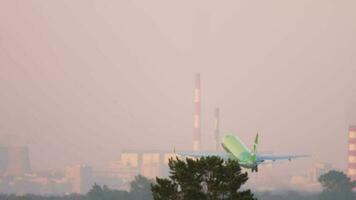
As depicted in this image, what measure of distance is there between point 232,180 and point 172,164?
7.17 m

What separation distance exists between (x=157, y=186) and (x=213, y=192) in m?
5.41

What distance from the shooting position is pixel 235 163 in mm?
123562

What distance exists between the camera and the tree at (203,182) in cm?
11944

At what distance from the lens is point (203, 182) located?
398 ft

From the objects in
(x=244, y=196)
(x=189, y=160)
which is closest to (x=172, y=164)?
(x=189, y=160)

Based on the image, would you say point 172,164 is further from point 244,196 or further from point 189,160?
point 244,196

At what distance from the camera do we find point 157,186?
119875mm

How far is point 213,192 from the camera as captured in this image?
392ft

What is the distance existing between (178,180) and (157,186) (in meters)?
3.01

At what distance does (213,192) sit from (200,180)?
7.76ft

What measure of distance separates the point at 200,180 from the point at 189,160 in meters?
3.17

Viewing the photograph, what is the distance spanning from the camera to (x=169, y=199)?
12000cm

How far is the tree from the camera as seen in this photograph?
119438 mm

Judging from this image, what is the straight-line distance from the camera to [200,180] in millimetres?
121188
